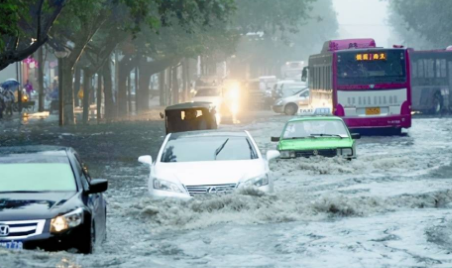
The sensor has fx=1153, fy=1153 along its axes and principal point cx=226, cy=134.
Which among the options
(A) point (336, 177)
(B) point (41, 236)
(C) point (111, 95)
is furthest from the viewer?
(C) point (111, 95)

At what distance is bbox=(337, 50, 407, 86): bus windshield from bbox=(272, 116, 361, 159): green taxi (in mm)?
11835

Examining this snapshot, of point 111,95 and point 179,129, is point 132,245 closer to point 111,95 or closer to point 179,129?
point 179,129

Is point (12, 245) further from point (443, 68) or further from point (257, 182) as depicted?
point (443, 68)

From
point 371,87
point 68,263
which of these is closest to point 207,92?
point 371,87

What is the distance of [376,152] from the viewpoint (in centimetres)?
3189

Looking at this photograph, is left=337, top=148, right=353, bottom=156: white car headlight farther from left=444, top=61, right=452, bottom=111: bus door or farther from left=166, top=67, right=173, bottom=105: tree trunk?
left=166, top=67, right=173, bottom=105: tree trunk

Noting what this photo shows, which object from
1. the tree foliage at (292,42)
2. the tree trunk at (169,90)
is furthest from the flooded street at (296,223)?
the tree foliage at (292,42)

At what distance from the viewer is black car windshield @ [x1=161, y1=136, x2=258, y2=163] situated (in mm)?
17562

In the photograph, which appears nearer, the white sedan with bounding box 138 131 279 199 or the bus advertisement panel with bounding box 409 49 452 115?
the white sedan with bounding box 138 131 279 199

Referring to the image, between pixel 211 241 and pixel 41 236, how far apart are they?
3.51 m

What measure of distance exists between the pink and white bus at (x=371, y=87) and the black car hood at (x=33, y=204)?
86.6ft

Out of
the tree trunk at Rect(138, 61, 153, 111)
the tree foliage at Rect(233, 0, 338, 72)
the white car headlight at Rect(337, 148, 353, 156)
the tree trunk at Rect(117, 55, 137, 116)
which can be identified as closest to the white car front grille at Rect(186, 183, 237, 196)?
the white car headlight at Rect(337, 148, 353, 156)

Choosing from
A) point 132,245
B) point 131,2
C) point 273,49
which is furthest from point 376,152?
point 273,49

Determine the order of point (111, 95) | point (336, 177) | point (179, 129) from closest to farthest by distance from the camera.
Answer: point (336, 177) < point (179, 129) < point (111, 95)
